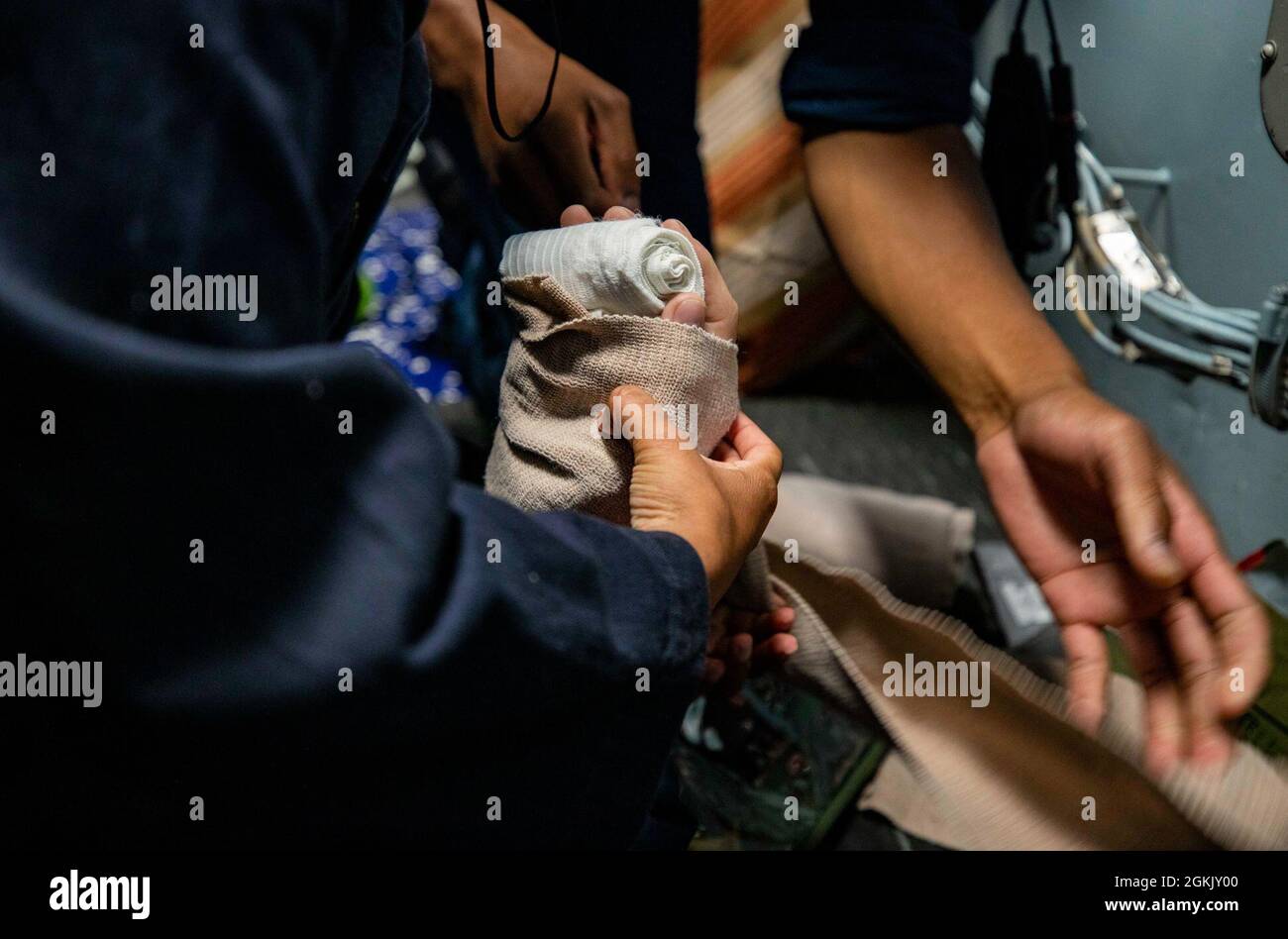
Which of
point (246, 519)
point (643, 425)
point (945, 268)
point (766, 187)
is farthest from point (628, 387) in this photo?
point (766, 187)

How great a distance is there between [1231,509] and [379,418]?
0.55 metres

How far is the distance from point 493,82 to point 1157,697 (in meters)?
0.47

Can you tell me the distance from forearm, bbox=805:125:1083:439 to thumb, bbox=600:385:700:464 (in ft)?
1.05

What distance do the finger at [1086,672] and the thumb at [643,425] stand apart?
0.94 ft

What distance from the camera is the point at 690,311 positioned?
0.37 meters

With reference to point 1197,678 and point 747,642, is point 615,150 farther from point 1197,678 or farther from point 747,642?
point 1197,678

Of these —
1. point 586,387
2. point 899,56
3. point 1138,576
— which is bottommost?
point 1138,576

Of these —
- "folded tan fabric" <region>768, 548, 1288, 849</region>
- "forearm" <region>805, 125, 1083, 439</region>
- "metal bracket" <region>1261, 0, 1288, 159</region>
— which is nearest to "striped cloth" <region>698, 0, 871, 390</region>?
"forearm" <region>805, 125, 1083, 439</region>

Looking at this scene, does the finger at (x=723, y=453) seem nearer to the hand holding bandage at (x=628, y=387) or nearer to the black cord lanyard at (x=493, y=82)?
the hand holding bandage at (x=628, y=387)

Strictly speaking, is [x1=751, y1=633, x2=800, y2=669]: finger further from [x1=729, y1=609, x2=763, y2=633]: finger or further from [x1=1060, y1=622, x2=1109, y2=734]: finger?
[x1=1060, y1=622, x2=1109, y2=734]: finger

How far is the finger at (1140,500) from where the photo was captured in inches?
18.4

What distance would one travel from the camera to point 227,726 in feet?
0.92
